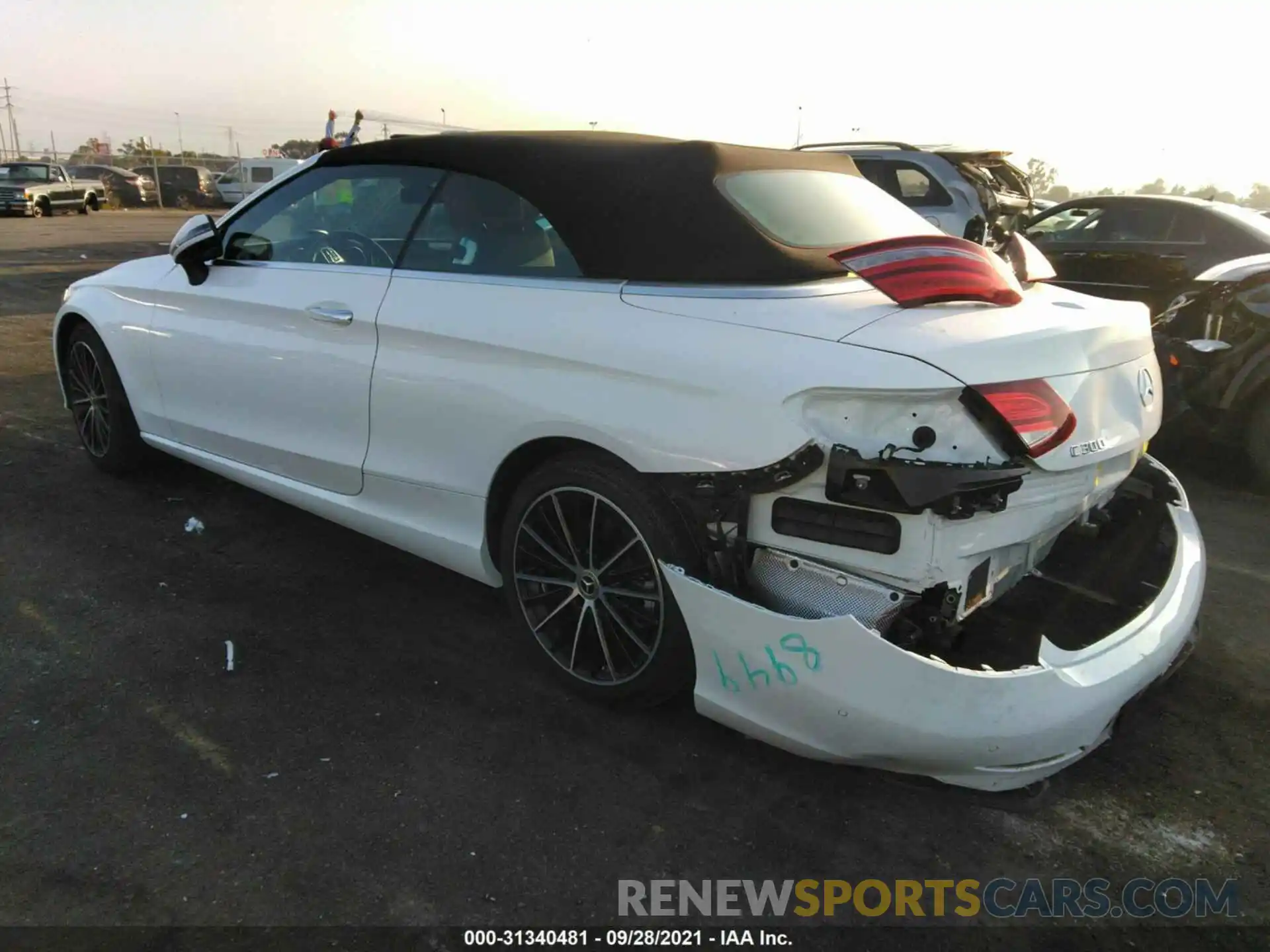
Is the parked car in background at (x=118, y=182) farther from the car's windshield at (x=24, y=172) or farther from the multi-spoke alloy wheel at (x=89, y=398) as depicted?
the multi-spoke alloy wheel at (x=89, y=398)

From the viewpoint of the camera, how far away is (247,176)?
29422 millimetres

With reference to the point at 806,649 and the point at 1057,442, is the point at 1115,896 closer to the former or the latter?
the point at 806,649

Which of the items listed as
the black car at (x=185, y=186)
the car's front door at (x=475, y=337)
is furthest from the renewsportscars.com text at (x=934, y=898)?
the black car at (x=185, y=186)

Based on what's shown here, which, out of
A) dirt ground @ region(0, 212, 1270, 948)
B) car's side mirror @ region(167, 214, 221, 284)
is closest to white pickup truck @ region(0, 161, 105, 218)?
car's side mirror @ region(167, 214, 221, 284)

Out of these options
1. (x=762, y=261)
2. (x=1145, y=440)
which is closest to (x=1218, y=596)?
(x=1145, y=440)

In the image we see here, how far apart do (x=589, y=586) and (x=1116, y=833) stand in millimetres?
1592

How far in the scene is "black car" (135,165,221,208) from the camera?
34.3 metres

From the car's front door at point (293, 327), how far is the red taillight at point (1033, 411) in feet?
6.82

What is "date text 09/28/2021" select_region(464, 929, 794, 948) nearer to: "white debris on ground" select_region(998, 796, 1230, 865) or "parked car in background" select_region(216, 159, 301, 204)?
"white debris on ground" select_region(998, 796, 1230, 865)

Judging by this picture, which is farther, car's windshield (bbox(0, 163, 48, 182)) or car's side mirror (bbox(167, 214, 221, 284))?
car's windshield (bbox(0, 163, 48, 182))

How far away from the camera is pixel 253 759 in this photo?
266 centimetres

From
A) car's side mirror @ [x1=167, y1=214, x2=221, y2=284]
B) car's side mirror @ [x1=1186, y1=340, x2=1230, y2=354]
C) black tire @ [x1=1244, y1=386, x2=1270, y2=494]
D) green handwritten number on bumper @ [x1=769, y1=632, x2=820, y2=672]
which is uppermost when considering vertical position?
car's side mirror @ [x1=167, y1=214, x2=221, y2=284]

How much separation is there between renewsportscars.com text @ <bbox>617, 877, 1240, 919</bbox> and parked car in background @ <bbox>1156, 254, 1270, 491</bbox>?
147 inches

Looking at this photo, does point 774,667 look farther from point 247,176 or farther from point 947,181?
point 247,176
